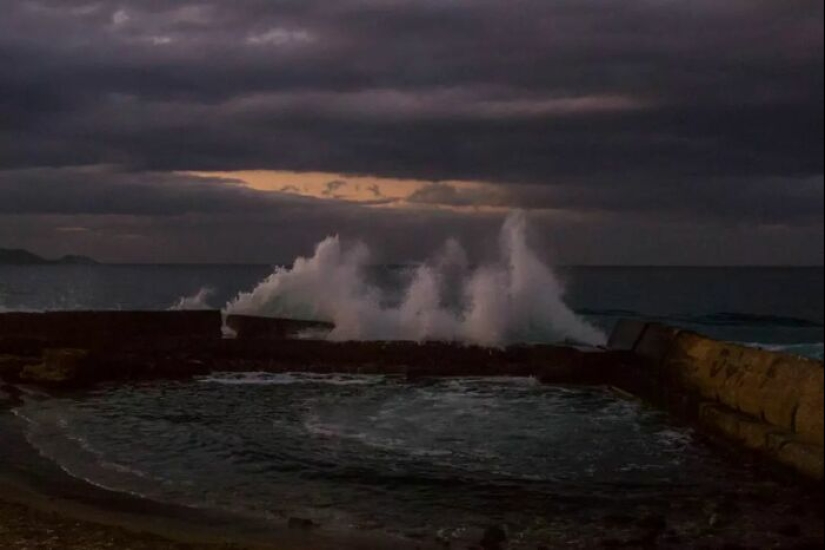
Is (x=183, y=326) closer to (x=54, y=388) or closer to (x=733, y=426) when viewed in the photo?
(x=54, y=388)

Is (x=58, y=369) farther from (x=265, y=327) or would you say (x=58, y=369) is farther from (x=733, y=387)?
(x=733, y=387)

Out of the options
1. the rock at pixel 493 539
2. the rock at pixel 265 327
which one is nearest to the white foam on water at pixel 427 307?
the rock at pixel 265 327

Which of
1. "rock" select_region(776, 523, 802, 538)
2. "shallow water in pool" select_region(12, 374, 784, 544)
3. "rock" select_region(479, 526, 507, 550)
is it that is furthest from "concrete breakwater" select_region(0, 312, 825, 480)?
"rock" select_region(479, 526, 507, 550)

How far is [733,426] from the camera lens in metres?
10.8

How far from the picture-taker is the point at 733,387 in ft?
37.5

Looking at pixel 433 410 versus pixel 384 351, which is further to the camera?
pixel 384 351

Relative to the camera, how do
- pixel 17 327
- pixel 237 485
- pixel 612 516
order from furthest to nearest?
pixel 17 327
pixel 237 485
pixel 612 516

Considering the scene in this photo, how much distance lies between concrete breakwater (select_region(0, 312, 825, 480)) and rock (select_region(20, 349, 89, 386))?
20mm

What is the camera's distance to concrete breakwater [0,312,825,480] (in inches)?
558

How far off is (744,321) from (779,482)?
4147 cm

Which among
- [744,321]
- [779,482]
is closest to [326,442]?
[779,482]

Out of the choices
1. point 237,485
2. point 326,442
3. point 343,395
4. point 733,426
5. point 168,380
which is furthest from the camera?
point 168,380

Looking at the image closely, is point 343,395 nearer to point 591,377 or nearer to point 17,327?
point 591,377

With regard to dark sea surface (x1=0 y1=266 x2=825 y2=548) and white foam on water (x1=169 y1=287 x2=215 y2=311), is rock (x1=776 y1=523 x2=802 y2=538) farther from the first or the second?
white foam on water (x1=169 y1=287 x2=215 y2=311)
